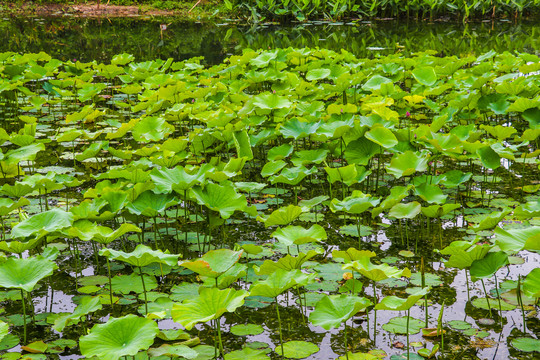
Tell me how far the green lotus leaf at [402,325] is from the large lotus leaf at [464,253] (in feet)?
0.74

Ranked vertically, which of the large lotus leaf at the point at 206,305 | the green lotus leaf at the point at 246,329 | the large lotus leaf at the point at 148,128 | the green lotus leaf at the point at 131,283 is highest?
the large lotus leaf at the point at 148,128

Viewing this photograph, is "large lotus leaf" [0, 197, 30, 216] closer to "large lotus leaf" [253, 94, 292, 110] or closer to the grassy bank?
"large lotus leaf" [253, 94, 292, 110]

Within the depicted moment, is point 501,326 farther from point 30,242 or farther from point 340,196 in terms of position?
point 30,242

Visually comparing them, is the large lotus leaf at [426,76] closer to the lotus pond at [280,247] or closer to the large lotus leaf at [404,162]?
the lotus pond at [280,247]

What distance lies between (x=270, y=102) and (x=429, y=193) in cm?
126

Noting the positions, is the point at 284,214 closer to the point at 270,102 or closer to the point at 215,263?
the point at 215,263

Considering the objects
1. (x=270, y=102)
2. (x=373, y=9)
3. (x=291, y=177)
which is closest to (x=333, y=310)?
(x=291, y=177)

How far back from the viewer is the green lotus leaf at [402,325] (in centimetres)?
184

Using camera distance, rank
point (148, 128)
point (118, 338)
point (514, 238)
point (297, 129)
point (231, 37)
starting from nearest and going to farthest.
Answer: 1. point (118, 338)
2. point (514, 238)
3. point (297, 129)
4. point (148, 128)
5. point (231, 37)

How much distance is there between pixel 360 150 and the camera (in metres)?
2.86

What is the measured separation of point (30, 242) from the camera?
6.16 feet

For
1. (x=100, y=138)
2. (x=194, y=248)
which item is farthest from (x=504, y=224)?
(x=100, y=138)

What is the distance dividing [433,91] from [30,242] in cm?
284

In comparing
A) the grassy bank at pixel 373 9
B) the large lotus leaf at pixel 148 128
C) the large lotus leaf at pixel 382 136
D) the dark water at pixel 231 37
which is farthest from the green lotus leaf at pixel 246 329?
the grassy bank at pixel 373 9
